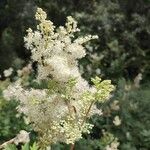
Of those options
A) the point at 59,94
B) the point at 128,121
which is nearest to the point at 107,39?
the point at 128,121

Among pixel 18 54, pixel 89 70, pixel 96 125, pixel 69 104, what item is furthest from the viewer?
pixel 18 54

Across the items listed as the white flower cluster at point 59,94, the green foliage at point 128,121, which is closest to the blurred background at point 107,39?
the green foliage at point 128,121

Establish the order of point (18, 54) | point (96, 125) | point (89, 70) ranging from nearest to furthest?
point (96, 125)
point (89, 70)
point (18, 54)

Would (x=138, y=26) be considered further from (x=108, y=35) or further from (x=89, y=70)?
(x=89, y=70)

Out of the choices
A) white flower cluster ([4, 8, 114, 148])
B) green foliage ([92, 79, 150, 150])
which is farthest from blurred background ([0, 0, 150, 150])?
white flower cluster ([4, 8, 114, 148])

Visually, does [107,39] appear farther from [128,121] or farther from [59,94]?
[59,94]

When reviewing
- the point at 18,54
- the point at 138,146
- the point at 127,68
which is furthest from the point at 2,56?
the point at 138,146
